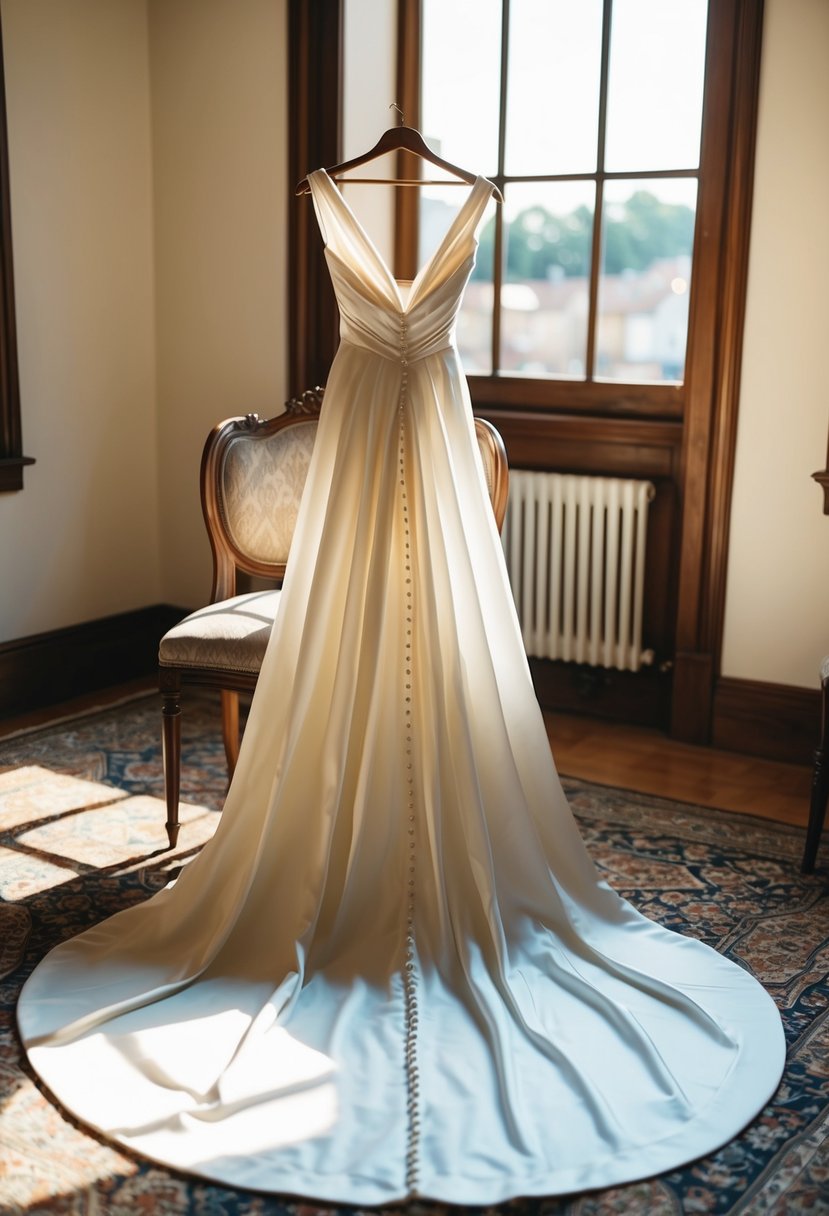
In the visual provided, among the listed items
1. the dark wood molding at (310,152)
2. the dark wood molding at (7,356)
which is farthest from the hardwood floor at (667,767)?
the dark wood molding at (310,152)

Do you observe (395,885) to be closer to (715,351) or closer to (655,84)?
(715,351)

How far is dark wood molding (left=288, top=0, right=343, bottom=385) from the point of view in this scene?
153 inches

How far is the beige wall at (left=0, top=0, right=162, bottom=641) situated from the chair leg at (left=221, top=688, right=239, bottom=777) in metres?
1.09

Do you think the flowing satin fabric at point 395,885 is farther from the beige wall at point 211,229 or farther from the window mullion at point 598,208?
the beige wall at point 211,229

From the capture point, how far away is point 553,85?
12.6 feet

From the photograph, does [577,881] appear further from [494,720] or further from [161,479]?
[161,479]

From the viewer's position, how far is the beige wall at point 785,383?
3338 millimetres

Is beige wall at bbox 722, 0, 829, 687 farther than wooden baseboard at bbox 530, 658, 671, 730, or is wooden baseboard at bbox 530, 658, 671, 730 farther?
wooden baseboard at bbox 530, 658, 671, 730

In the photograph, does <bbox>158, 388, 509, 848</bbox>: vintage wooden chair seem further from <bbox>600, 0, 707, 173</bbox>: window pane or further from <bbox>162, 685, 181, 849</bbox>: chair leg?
<bbox>600, 0, 707, 173</bbox>: window pane

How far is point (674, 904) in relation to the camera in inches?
109

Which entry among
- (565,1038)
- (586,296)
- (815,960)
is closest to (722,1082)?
(565,1038)

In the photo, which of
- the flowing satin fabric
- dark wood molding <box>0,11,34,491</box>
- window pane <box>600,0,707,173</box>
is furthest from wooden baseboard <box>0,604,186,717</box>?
window pane <box>600,0,707,173</box>

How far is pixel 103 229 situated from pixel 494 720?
251cm

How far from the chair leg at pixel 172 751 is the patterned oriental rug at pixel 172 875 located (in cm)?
7
